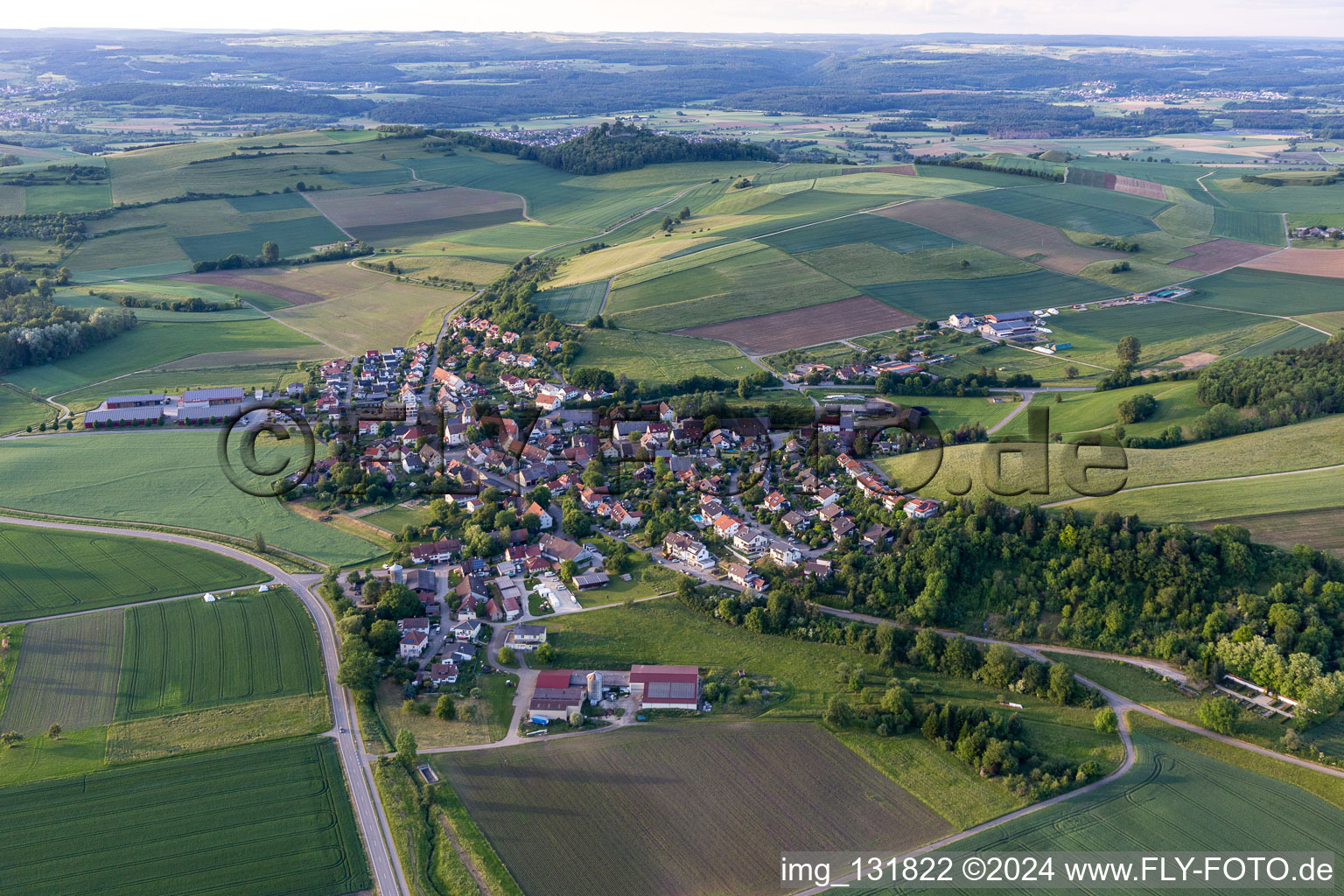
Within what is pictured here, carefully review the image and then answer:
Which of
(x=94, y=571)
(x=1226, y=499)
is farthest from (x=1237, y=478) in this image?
(x=94, y=571)

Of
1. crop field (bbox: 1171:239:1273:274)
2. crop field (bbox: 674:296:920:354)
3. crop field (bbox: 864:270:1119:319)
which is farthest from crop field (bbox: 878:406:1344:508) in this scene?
crop field (bbox: 1171:239:1273:274)

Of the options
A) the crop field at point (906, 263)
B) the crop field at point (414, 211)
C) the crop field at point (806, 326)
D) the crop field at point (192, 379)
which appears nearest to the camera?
the crop field at point (192, 379)

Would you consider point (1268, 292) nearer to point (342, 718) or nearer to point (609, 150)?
point (342, 718)

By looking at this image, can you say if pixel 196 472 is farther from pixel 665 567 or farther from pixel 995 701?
pixel 995 701

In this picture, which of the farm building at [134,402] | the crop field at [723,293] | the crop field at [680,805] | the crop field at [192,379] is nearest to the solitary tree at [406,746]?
the crop field at [680,805]

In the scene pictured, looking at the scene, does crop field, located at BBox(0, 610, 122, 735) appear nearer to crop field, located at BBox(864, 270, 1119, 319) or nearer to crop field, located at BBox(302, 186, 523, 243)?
crop field, located at BBox(864, 270, 1119, 319)

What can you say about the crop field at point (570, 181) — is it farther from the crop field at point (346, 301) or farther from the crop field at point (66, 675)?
the crop field at point (66, 675)
